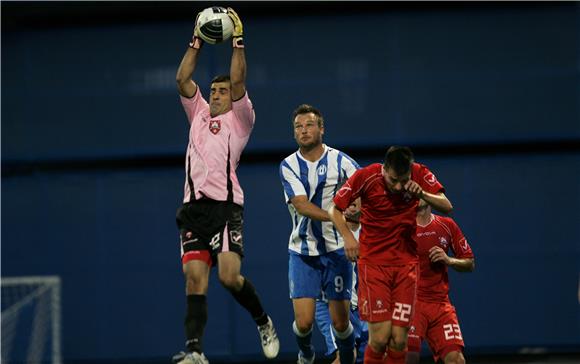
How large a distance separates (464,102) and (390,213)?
5657 millimetres

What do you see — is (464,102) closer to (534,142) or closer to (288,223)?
(534,142)

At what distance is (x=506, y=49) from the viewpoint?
41.9ft

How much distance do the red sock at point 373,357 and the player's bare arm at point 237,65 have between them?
2.29m

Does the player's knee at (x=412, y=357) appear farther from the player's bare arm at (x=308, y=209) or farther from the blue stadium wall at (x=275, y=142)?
the blue stadium wall at (x=275, y=142)

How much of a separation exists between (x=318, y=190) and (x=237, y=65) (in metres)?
1.59

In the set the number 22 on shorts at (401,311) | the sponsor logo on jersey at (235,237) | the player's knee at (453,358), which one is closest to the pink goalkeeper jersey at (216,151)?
the sponsor logo on jersey at (235,237)

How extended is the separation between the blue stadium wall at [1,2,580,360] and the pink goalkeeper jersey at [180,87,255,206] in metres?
5.35

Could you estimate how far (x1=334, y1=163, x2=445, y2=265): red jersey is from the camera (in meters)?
7.50

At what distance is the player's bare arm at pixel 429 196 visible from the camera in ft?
23.1

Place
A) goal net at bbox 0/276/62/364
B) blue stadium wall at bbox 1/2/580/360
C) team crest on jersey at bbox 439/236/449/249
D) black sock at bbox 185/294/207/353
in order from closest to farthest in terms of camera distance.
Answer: black sock at bbox 185/294/207/353, team crest on jersey at bbox 439/236/449/249, blue stadium wall at bbox 1/2/580/360, goal net at bbox 0/276/62/364

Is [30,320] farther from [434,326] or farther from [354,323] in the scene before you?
[434,326]

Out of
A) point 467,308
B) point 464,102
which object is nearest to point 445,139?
point 464,102

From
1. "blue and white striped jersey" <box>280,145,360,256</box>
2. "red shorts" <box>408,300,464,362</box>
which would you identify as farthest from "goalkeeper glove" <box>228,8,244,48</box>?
"red shorts" <box>408,300,464,362</box>

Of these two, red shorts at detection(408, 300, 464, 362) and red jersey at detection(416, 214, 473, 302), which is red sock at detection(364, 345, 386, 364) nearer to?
red shorts at detection(408, 300, 464, 362)
